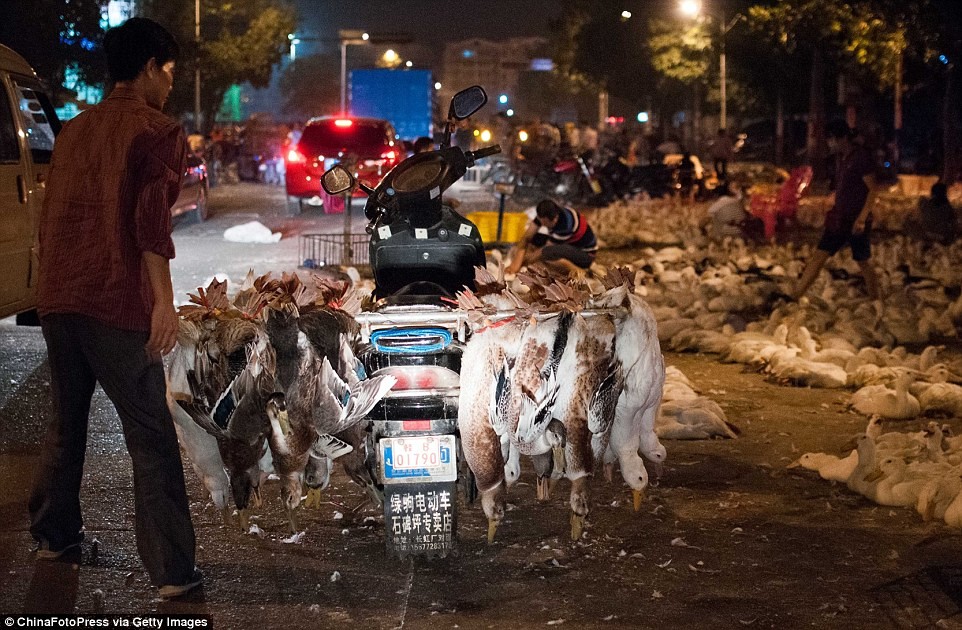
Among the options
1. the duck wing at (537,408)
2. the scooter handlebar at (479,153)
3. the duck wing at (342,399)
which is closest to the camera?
the duck wing at (342,399)

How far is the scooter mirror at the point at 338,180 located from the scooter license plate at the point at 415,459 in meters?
1.56

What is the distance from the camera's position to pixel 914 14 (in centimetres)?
2250

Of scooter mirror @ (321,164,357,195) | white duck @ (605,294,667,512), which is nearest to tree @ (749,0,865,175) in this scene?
scooter mirror @ (321,164,357,195)

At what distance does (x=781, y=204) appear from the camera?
19.4 meters

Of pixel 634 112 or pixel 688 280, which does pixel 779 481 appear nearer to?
pixel 688 280

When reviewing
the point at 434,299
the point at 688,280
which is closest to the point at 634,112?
the point at 688,280

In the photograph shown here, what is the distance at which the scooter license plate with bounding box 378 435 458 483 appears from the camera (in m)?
4.76

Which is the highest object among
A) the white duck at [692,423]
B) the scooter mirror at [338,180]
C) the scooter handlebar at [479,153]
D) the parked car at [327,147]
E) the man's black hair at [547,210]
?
the parked car at [327,147]

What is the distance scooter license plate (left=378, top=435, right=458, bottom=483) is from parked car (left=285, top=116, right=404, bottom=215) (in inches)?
657

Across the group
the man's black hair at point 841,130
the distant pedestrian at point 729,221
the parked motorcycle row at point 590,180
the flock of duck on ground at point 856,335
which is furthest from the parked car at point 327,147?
the man's black hair at point 841,130

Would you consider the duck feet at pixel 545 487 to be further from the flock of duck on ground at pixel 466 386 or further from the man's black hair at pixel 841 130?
the man's black hair at pixel 841 130

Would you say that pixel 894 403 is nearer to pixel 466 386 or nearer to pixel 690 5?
pixel 466 386

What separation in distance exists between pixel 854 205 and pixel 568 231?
2.77 meters

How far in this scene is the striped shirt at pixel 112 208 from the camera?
425cm
